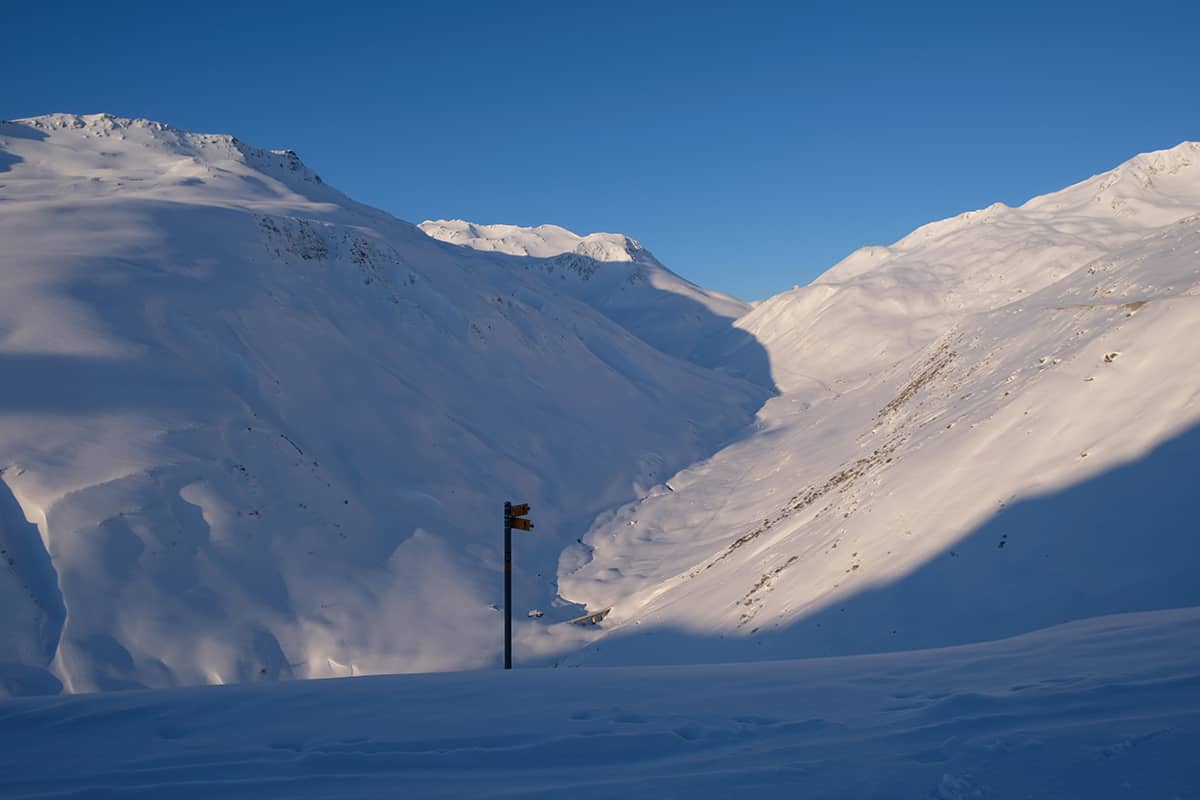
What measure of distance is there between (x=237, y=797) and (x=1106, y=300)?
27.6 metres

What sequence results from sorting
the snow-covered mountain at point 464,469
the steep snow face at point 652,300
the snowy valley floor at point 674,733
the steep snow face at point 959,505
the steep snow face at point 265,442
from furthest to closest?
1. the steep snow face at point 652,300
2. the steep snow face at point 265,442
3. the snow-covered mountain at point 464,469
4. the steep snow face at point 959,505
5. the snowy valley floor at point 674,733

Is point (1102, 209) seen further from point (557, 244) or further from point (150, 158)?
point (557, 244)

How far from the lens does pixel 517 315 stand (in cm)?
5125

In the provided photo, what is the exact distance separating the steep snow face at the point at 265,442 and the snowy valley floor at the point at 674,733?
43.9ft

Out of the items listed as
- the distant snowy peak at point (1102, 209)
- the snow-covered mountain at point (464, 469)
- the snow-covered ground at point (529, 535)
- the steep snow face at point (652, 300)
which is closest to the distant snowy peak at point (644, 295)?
the steep snow face at point (652, 300)

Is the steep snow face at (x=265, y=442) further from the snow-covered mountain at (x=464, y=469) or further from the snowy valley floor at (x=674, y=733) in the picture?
the snowy valley floor at (x=674, y=733)

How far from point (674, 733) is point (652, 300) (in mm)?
116974

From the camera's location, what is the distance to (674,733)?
5465 millimetres

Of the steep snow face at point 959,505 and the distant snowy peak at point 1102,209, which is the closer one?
the steep snow face at point 959,505

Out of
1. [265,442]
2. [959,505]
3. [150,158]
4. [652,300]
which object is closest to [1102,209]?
[652,300]

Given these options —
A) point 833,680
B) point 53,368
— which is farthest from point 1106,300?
point 53,368

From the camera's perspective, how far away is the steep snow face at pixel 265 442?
18406mm

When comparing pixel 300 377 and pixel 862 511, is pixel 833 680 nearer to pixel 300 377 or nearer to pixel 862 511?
pixel 862 511

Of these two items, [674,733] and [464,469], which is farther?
[464,469]
